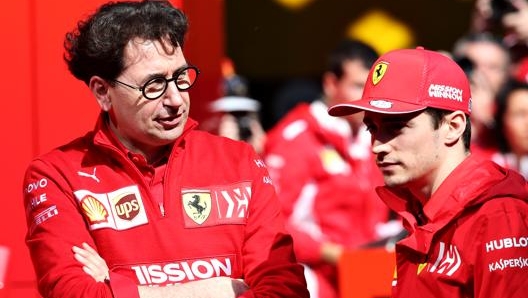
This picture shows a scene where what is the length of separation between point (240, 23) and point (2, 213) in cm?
642

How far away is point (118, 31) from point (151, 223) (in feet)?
2.25

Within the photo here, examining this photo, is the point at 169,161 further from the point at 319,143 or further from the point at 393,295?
the point at 319,143

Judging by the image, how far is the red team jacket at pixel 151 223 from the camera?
4441mm

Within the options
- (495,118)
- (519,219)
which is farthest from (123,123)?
(495,118)

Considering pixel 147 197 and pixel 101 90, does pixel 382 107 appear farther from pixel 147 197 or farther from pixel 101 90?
pixel 101 90

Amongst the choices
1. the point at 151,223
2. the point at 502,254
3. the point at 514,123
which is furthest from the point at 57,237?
the point at 514,123

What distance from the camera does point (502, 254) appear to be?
12.9ft

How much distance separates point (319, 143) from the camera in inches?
307

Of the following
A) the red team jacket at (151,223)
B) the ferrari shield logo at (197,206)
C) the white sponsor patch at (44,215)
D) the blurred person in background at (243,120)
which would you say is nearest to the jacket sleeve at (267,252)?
the red team jacket at (151,223)

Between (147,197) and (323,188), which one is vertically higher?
(147,197)

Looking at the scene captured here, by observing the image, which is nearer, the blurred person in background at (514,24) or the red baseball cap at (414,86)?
the red baseball cap at (414,86)

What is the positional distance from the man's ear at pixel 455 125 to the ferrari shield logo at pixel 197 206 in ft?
2.92

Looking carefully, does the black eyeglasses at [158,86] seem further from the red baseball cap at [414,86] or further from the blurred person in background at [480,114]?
the blurred person in background at [480,114]

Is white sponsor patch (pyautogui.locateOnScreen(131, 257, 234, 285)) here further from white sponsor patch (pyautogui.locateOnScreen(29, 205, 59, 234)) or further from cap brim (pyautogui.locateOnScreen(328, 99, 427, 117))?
cap brim (pyautogui.locateOnScreen(328, 99, 427, 117))
